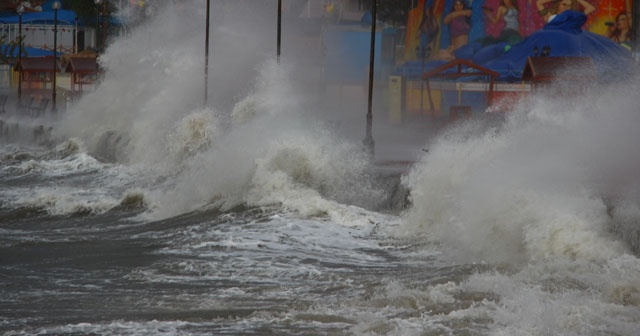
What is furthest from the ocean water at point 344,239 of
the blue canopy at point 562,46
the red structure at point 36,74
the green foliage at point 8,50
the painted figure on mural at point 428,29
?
the green foliage at point 8,50

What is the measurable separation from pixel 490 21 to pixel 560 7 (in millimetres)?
3996

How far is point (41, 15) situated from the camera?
79.3 meters

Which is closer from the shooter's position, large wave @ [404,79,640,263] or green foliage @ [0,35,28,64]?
large wave @ [404,79,640,263]

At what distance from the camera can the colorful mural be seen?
47656 mm

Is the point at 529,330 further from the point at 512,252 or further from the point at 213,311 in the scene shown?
the point at 512,252

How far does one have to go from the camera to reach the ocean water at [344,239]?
8656mm

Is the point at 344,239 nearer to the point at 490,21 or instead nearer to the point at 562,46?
the point at 562,46

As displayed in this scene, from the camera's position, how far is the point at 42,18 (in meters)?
78.6

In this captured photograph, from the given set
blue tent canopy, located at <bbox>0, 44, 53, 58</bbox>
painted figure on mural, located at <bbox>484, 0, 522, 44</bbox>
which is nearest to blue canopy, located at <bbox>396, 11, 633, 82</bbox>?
painted figure on mural, located at <bbox>484, 0, 522, 44</bbox>

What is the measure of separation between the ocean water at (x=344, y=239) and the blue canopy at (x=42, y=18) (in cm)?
5612

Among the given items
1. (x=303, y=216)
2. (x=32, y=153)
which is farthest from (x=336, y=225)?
(x=32, y=153)

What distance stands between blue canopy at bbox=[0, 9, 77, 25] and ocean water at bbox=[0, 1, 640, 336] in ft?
184

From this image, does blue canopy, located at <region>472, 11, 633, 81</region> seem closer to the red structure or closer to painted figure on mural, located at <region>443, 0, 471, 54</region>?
painted figure on mural, located at <region>443, 0, 471, 54</region>

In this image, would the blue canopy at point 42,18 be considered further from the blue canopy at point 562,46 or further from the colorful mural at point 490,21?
the blue canopy at point 562,46
